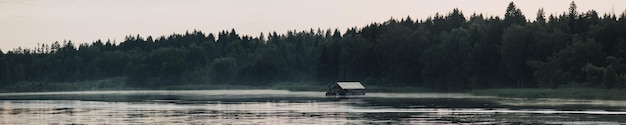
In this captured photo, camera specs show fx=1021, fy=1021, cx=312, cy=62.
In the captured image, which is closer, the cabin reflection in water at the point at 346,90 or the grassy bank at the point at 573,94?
the grassy bank at the point at 573,94

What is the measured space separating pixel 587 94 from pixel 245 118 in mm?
57102

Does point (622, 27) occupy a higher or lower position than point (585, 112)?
higher

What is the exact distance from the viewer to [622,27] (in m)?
147

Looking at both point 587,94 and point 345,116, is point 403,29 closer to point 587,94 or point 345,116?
point 587,94

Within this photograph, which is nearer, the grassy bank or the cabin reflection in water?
the grassy bank

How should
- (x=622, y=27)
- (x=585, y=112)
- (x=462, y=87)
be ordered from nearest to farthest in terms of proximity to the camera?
1. (x=585, y=112)
2. (x=622, y=27)
3. (x=462, y=87)

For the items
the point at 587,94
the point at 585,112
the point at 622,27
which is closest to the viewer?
the point at 585,112

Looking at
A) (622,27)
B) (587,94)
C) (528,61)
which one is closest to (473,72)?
(528,61)

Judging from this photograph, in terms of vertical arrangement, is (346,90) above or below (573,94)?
above

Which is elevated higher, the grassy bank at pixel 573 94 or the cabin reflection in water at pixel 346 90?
the cabin reflection in water at pixel 346 90

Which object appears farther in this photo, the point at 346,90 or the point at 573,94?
the point at 346,90

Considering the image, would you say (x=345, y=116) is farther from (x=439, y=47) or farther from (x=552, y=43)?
(x=439, y=47)

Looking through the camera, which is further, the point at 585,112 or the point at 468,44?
the point at 468,44

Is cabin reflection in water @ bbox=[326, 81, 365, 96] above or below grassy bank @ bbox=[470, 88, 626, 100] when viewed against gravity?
above
